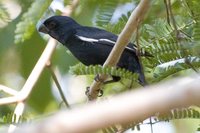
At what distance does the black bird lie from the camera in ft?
8.48

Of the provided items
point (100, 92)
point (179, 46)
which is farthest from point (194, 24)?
point (100, 92)

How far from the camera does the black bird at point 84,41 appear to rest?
2584 millimetres

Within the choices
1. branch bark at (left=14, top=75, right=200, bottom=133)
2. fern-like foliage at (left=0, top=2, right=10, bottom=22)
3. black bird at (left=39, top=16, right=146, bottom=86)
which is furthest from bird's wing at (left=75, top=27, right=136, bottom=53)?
branch bark at (left=14, top=75, right=200, bottom=133)

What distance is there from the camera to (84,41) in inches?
113

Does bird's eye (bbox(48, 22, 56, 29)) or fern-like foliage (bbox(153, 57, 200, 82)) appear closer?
fern-like foliage (bbox(153, 57, 200, 82))

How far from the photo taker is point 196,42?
1.63m

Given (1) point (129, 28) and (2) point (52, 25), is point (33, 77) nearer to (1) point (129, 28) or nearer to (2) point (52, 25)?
(2) point (52, 25)

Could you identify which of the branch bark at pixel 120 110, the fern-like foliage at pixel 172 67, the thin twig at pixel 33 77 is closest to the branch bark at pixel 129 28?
the fern-like foliage at pixel 172 67

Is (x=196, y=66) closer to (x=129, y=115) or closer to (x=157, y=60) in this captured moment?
(x=157, y=60)

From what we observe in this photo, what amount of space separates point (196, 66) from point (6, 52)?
1.90 m

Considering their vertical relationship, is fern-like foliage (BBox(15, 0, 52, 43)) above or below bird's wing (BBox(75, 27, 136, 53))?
above

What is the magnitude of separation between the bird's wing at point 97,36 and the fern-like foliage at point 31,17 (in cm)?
35

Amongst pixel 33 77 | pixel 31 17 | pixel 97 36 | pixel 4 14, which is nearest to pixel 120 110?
pixel 31 17

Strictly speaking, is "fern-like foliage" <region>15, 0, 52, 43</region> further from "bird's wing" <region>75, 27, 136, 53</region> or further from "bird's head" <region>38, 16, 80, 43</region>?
"bird's head" <region>38, 16, 80, 43</region>
